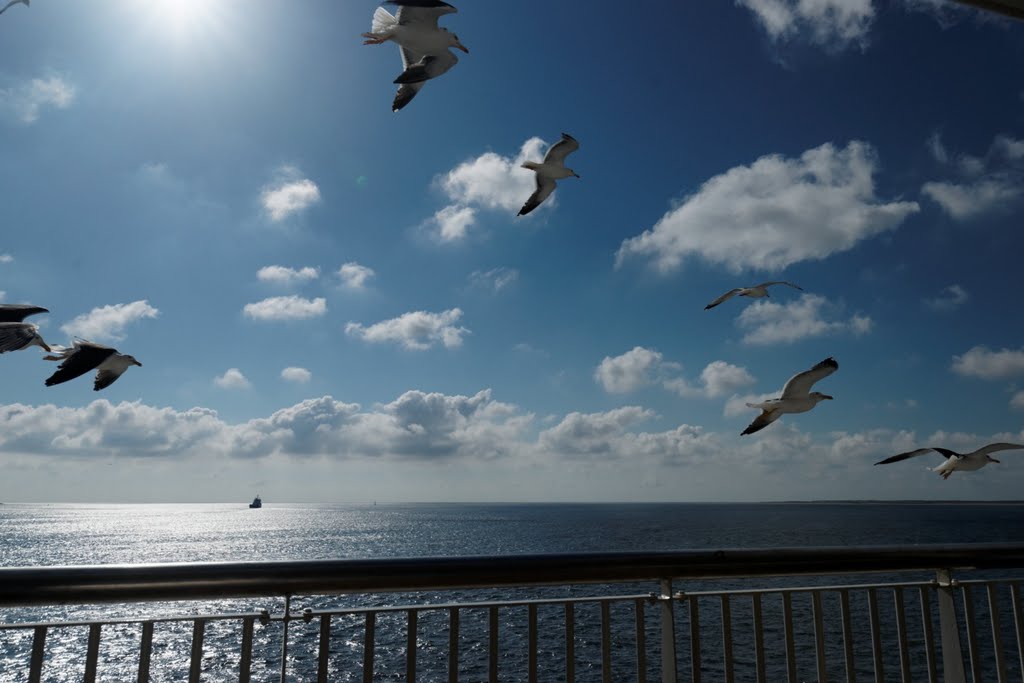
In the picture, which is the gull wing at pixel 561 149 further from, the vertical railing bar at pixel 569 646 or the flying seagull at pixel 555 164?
the vertical railing bar at pixel 569 646

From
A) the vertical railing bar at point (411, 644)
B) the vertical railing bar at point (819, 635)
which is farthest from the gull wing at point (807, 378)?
the vertical railing bar at point (411, 644)

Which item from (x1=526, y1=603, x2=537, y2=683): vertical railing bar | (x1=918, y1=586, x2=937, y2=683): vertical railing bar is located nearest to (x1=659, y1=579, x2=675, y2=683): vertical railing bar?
(x1=526, y1=603, x2=537, y2=683): vertical railing bar

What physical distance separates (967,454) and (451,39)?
14.0 feet

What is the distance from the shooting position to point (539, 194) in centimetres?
707

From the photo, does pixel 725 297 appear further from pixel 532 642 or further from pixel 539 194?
pixel 532 642

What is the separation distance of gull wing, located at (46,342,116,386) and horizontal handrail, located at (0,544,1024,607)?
166 cm

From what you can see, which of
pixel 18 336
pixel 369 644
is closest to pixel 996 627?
pixel 369 644

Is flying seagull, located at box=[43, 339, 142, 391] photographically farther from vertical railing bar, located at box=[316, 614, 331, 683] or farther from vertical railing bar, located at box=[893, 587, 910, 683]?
vertical railing bar, located at box=[893, 587, 910, 683]

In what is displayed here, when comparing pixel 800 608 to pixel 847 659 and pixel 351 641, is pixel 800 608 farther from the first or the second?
pixel 847 659

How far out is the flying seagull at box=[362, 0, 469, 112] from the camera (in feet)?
16.6

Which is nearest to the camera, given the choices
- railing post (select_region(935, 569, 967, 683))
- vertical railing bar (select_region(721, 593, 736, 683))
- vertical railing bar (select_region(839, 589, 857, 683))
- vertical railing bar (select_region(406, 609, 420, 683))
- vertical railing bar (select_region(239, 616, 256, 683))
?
vertical railing bar (select_region(239, 616, 256, 683))

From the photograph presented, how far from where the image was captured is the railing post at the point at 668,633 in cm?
248

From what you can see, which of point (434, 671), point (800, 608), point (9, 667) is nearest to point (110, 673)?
point (9, 667)

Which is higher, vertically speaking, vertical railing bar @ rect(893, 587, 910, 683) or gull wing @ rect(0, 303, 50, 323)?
gull wing @ rect(0, 303, 50, 323)
